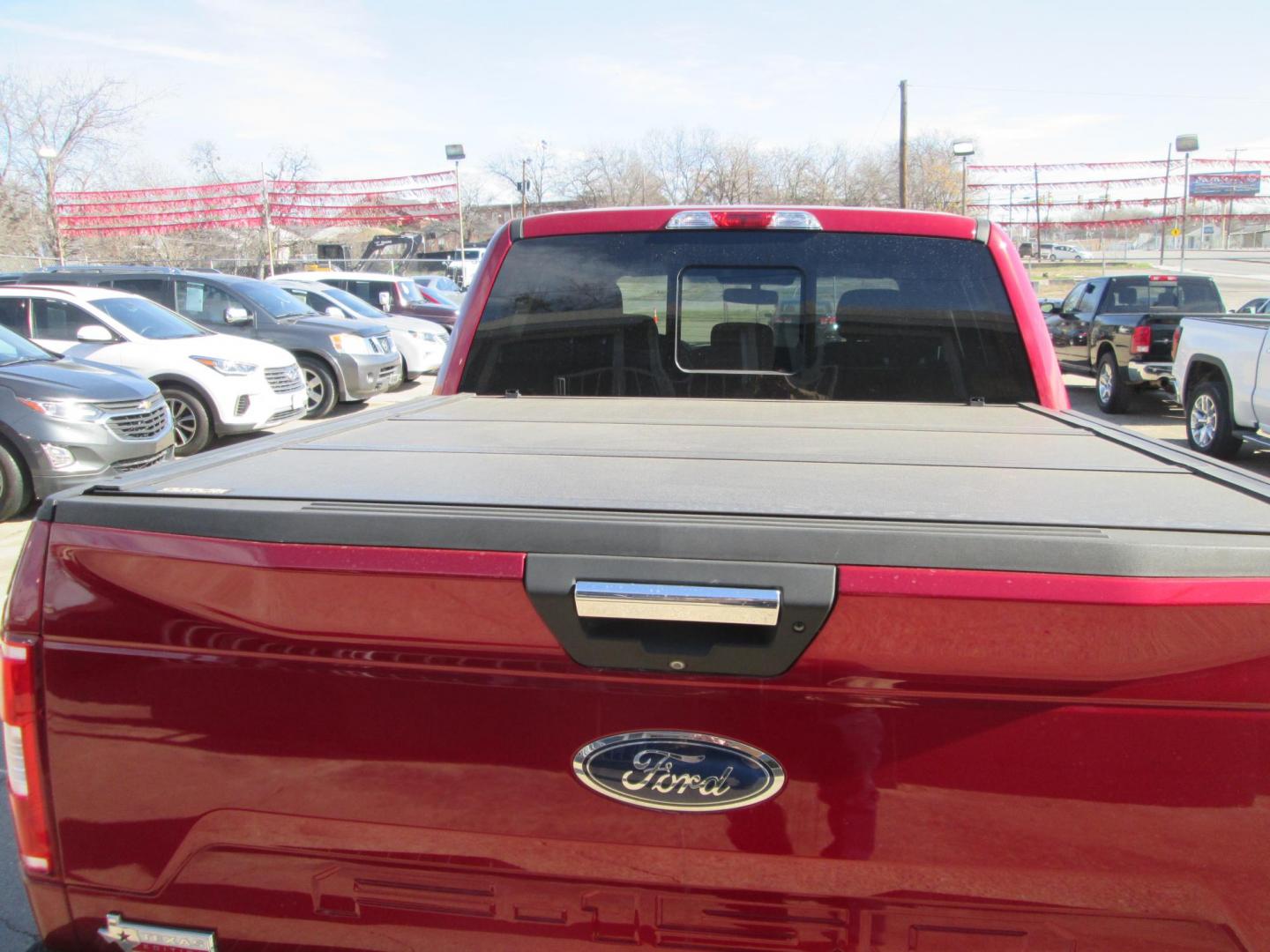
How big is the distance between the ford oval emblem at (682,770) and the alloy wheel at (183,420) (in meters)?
10.6

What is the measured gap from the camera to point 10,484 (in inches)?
311

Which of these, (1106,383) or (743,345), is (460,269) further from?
(743,345)

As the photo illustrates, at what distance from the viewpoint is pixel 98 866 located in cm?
159

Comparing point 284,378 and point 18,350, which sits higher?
point 18,350

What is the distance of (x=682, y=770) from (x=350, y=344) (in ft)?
43.9

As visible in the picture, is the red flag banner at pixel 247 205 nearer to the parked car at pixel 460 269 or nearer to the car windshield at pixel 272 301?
the parked car at pixel 460 269

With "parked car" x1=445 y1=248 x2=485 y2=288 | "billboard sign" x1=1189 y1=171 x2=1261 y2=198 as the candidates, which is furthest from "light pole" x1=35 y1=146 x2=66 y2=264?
"billboard sign" x1=1189 y1=171 x2=1261 y2=198

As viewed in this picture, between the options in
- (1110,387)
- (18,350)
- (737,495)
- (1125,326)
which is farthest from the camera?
(1110,387)

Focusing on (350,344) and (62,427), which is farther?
(350,344)

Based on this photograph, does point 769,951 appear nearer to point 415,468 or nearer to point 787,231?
point 415,468

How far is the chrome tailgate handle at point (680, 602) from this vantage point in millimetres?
1369

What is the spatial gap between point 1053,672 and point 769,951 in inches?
22.7

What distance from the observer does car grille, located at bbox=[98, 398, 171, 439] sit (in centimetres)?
838

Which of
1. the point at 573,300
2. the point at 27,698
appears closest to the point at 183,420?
the point at 573,300
